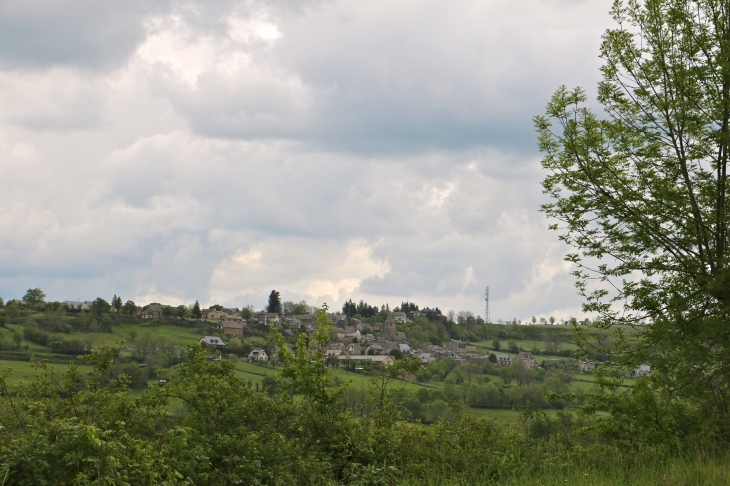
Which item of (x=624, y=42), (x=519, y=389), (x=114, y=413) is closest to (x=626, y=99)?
(x=624, y=42)

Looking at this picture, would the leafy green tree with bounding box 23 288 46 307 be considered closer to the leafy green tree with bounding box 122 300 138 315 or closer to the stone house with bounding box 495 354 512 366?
the leafy green tree with bounding box 122 300 138 315

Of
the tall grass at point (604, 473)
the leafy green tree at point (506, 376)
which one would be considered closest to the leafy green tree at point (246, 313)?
the leafy green tree at point (506, 376)

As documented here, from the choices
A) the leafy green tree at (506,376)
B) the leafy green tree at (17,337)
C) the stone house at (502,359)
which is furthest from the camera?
the stone house at (502,359)

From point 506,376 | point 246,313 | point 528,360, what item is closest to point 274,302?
point 246,313

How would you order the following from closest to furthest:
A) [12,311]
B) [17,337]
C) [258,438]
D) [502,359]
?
[258,438]
[17,337]
[12,311]
[502,359]

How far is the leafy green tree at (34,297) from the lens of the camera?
9162cm

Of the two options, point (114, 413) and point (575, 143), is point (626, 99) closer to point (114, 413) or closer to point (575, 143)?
point (575, 143)

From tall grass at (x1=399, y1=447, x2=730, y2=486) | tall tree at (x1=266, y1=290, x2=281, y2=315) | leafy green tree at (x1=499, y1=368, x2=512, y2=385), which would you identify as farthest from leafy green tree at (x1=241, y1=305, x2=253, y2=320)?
tall grass at (x1=399, y1=447, x2=730, y2=486)

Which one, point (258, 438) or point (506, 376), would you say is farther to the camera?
point (506, 376)

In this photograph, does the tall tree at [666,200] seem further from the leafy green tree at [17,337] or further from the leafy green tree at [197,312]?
the leafy green tree at [197,312]

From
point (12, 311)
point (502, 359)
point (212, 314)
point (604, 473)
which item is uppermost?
Answer: point (212, 314)

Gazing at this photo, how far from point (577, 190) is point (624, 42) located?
3.03m

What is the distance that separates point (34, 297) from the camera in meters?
92.8

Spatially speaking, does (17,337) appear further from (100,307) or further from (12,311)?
(100,307)
